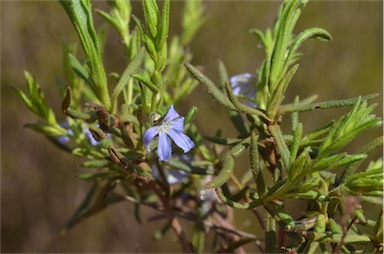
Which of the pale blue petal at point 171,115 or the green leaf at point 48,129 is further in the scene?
the green leaf at point 48,129

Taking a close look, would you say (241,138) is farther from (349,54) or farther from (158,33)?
(349,54)

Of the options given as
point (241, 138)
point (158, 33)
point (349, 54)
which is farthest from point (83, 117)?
point (349, 54)

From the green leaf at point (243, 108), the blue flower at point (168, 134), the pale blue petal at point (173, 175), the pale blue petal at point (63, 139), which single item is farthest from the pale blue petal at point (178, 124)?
the pale blue petal at point (63, 139)

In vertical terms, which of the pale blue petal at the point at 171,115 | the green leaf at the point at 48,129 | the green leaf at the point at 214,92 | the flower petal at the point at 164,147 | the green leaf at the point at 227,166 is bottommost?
the green leaf at the point at 227,166

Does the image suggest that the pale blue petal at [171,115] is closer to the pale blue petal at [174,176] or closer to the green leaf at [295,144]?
the green leaf at [295,144]

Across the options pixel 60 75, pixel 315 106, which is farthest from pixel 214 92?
pixel 60 75

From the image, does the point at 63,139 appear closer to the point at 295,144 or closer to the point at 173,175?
the point at 173,175

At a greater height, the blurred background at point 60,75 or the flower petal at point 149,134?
the blurred background at point 60,75
